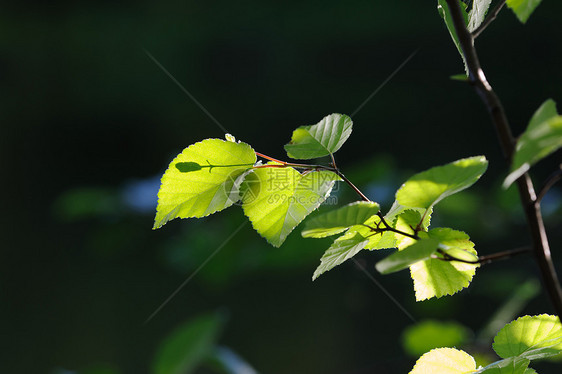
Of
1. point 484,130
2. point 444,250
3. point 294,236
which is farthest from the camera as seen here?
point 484,130

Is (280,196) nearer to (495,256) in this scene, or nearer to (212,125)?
(495,256)

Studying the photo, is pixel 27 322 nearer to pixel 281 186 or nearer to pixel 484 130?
pixel 484 130

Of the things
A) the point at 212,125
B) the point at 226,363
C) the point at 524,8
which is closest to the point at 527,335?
the point at 524,8

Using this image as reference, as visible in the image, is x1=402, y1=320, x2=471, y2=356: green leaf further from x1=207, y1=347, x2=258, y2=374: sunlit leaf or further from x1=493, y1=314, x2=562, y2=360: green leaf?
x1=493, y1=314, x2=562, y2=360: green leaf

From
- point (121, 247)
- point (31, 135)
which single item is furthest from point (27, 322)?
point (121, 247)

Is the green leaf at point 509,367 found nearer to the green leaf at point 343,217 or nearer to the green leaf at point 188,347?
the green leaf at point 343,217

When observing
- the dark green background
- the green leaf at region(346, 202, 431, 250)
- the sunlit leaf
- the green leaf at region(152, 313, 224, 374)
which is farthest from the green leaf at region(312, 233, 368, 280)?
the dark green background

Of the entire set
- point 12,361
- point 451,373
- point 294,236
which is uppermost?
point 451,373
